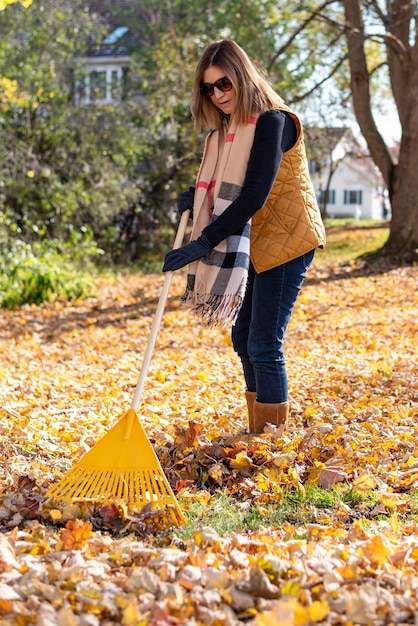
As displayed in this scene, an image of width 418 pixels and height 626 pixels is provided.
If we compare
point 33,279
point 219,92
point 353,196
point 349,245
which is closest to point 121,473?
point 219,92

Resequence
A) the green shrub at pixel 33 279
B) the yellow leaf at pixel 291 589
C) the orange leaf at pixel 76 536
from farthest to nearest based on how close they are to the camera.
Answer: the green shrub at pixel 33 279, the orange leaf at pixel 76 536, the yellow leaf at pixel 291 589

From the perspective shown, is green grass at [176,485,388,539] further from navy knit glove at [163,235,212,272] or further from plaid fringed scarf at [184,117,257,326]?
navy knit glove at [163,235,212,272]

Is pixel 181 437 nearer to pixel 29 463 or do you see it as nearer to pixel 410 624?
pixel 29 463

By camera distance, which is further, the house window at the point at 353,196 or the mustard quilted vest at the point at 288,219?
the house window at the point at 353,196

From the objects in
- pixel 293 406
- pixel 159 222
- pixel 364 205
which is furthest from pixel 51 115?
pixel 364 205

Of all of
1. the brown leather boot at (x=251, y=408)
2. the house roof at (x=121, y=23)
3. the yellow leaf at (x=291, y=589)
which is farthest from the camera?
the house roof at (x=121, y=23)

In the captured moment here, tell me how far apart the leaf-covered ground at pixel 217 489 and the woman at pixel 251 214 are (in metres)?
0.43

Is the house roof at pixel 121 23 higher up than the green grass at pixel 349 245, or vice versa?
the house roof at pixel 121 23

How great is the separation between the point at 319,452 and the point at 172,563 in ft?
4.45

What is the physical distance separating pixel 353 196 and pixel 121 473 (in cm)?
4868

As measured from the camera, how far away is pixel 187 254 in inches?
126

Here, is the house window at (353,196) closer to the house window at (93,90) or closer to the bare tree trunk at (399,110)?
the house window at (93,90)

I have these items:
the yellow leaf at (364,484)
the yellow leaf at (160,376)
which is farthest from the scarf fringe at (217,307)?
the yellow leaf at (160,376)

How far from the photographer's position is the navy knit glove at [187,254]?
3182 millimetres
